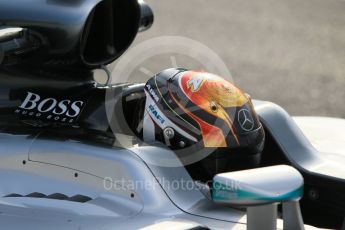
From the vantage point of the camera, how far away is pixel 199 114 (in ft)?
9.84

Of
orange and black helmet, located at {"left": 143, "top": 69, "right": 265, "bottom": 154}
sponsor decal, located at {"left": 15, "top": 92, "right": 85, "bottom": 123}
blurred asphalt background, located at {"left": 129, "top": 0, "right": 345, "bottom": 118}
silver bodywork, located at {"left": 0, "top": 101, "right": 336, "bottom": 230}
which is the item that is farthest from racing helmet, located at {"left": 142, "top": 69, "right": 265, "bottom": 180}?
blurred asphalt background, located at {"left": 129, "top": 0, "right": 345, "bottom": 118}

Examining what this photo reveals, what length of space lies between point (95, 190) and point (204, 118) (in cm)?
54

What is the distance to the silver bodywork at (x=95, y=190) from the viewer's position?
290cm

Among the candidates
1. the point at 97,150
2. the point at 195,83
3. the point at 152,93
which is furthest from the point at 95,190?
the point at 195,83

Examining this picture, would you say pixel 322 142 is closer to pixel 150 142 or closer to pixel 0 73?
pixel 150 142

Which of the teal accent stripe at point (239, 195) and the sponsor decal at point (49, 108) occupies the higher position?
the sponsor decal at point (49, 108)

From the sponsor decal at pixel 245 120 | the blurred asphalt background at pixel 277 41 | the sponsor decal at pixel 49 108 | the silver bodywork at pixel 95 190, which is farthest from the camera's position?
the blurred asphalt background at pixel 277 41

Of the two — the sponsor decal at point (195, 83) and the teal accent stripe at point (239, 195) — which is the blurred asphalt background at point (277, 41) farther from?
the teal accent stripe at point (239, 195)

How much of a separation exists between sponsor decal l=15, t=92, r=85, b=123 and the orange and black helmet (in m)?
0.42

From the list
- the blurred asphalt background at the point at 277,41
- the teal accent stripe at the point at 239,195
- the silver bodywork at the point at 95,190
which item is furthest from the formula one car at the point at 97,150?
the blurred asphalt background at the point at 277,41

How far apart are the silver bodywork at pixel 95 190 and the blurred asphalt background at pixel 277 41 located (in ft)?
13.3

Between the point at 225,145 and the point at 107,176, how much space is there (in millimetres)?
500

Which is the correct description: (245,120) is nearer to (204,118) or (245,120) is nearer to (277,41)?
(204,118)

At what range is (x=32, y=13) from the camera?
3283 mm
